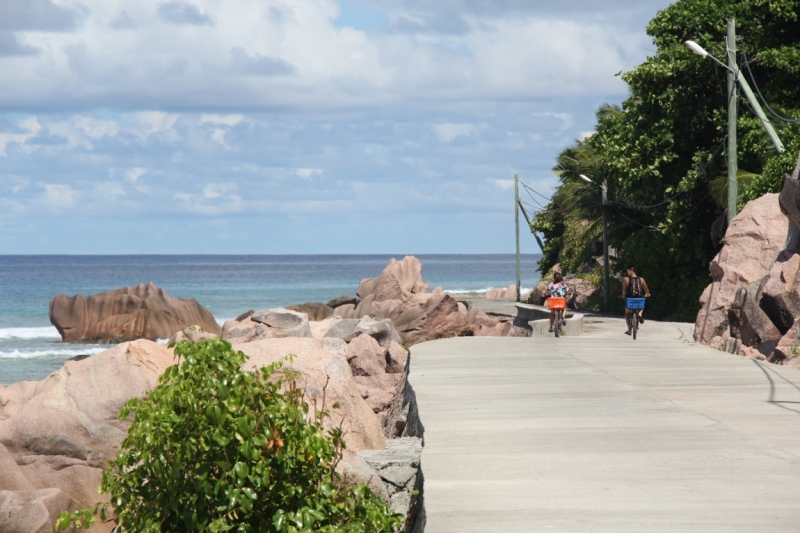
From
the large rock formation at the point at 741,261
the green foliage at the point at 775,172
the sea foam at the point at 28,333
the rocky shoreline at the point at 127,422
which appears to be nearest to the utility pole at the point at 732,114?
the green foliage at the point at 775,172

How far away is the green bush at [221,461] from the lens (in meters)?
5.75

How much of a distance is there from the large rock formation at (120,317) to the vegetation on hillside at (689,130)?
65.8 ft

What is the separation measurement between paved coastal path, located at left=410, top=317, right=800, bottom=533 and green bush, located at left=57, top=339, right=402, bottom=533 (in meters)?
0.80

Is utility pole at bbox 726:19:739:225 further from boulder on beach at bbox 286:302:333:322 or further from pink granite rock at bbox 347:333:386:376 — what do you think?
boulder on beach at bbox 286:302:333:322

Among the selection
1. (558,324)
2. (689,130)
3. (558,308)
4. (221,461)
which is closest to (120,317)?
(689,130)

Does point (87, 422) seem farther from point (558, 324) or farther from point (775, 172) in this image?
point (775, 172)

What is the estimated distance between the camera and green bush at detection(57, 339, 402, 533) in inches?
227

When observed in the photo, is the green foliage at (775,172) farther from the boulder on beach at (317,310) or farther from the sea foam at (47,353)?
the sea foam at (47,353)

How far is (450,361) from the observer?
51.3 ft

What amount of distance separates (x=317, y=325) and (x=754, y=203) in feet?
45.7

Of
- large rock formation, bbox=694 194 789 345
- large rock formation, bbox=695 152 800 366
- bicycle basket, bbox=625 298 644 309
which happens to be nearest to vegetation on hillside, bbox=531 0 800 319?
large rock formation, bbox=694 194 789 345

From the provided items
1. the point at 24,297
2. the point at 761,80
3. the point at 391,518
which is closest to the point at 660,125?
the point at 761,80

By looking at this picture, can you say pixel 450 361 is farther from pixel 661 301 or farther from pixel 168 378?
pixel 661 301

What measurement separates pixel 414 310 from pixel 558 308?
10239 millimetres
